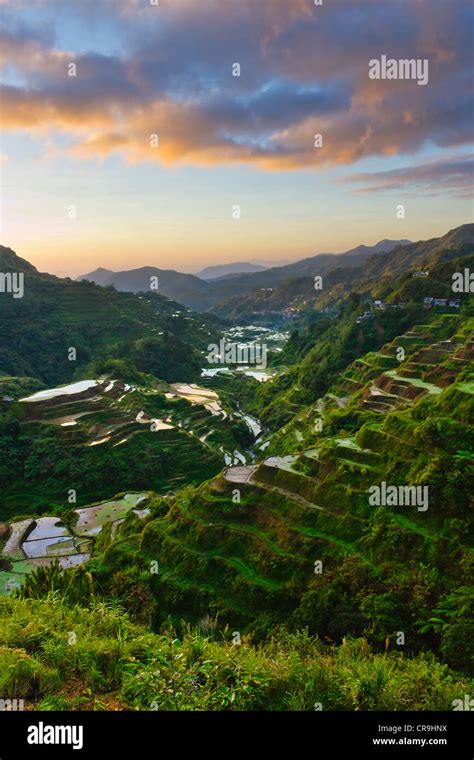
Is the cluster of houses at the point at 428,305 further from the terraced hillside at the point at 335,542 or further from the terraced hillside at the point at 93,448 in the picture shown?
the terraced hillside at the point at 335,542

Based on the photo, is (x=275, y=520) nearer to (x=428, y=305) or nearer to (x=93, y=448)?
(x=93, y=448)

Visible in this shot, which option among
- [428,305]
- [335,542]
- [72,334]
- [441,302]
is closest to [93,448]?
[335,542]

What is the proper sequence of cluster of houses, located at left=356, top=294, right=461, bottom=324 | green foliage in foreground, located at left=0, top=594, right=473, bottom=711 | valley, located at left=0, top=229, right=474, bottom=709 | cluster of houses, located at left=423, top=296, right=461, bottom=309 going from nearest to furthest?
green foliage in foreground, located at left=0, top=594, right=473, bottom=711 → valley, located at left=0, top=229, right=474, bottom=709 → cluster of houses, located at left=423, top=296, right=461, bottom=309 → cluster of houses, located at left=356, top=294, right=461, bottom=324

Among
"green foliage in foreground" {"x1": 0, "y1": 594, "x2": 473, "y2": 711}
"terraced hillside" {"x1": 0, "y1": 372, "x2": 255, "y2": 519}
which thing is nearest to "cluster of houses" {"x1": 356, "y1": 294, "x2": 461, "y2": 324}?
"terraced hillside" {"x1": 0, "y1": 372, "x2": 255, "y2": 519}

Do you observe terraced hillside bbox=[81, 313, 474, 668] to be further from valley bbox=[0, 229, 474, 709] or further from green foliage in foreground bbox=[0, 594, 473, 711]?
green foliage in foreground bbox=[0, 594, 473, 711]

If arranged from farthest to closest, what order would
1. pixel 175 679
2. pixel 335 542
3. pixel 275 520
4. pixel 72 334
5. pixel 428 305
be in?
1. pixel 72 334
2. pixel 428 305
3. pixel 275 520
4. pixel 335 542
5. pixel 175 679


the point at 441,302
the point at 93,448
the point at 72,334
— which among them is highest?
the point at 441,302

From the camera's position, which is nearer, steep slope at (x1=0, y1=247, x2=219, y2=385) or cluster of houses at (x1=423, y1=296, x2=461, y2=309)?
cluster of houses at (x1=423, y1=296, x2=461, y2=309)
